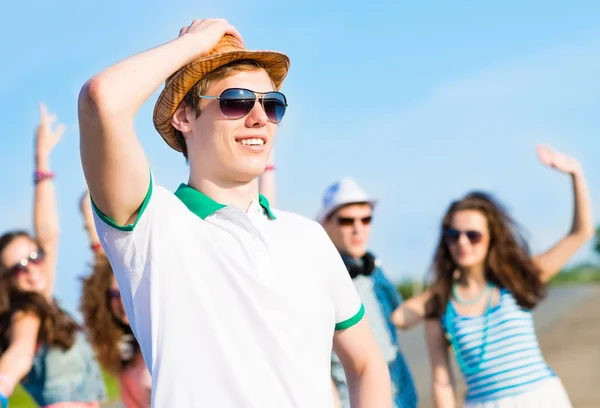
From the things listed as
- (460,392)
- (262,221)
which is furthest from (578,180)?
(460,392)

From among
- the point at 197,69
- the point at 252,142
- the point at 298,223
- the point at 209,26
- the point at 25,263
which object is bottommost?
the point at 25,263

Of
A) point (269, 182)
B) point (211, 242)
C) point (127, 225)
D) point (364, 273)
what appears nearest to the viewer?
point (127, 225)

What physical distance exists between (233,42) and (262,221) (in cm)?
55

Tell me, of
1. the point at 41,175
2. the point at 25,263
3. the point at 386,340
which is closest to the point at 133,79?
the point at 386,340

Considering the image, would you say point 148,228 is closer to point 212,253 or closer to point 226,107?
point 212,253

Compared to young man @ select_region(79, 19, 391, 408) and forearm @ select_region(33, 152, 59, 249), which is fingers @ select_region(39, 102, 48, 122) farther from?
young man @ select_region(79, 19, 391, 408)

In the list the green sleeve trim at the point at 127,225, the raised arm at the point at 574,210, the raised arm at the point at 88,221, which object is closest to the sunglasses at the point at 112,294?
the raised arm at the point at 88,221

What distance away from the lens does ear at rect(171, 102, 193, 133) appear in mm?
2715

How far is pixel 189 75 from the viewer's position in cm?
A: 264

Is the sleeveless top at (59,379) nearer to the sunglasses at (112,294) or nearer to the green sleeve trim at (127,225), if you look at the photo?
the sunglasses at (112,294)

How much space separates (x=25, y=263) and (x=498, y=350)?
329 cm

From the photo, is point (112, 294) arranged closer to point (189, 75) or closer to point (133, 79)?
point (189, 75)

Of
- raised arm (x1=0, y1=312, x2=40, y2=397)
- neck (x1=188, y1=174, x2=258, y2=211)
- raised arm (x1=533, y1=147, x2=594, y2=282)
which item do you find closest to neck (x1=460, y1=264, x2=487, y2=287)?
raised arm (x1=533, y1=147, x2=594, y2=282)

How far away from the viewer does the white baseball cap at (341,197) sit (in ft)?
19.1
